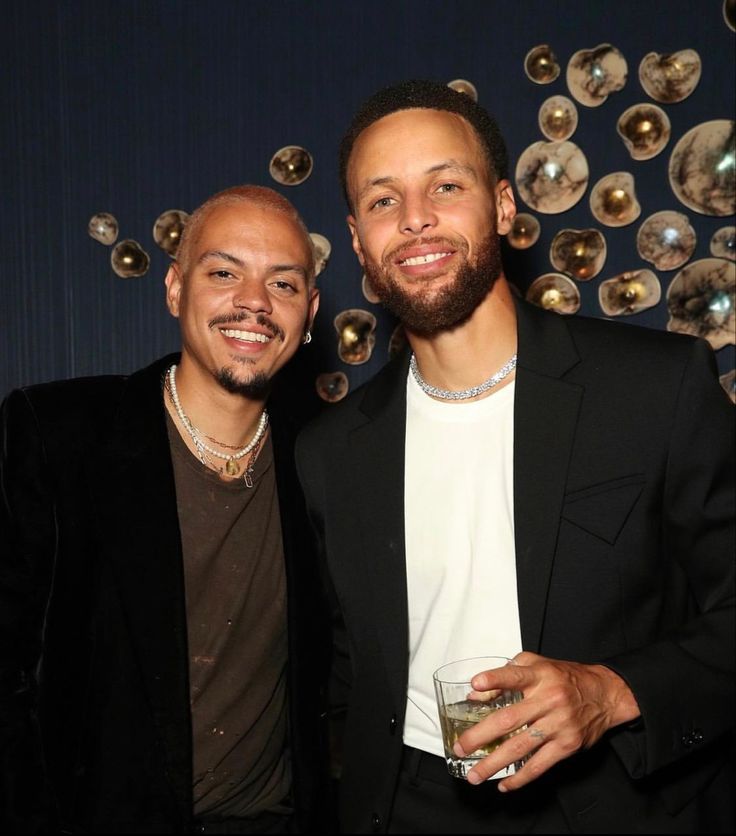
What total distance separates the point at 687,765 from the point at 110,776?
3.99 ft

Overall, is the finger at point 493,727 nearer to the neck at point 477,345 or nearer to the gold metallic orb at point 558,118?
the neck at point 477,345

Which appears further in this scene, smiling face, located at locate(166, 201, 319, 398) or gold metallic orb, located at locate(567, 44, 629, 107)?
gold metallic orb, located at locate(567, 44, 629, 107)

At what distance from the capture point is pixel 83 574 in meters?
1.95

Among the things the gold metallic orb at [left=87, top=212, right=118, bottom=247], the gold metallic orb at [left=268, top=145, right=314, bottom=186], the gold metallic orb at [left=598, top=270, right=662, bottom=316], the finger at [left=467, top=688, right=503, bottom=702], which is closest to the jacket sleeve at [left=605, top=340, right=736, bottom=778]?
the finger at [left=467, top=688, right=503, bottom=702]

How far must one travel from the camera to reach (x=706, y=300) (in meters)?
2.94

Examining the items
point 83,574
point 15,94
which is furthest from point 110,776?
point 15,94

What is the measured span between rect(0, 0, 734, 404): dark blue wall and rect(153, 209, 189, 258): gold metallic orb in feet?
0.12

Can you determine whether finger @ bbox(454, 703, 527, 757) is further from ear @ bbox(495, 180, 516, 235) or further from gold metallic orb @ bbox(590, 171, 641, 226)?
gold metallic orb @ bbox(590, 171, 641, 226)

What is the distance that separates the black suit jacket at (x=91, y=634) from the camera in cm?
187

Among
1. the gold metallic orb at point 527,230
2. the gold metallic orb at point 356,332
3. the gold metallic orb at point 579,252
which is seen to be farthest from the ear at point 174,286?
the gold metallic orb at point 579,252

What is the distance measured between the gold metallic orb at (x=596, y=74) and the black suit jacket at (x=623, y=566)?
1487 mm

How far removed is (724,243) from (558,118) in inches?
28.3

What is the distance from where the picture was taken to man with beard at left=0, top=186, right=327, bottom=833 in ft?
6.16

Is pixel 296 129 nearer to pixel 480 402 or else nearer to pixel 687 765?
pixel 480 402
